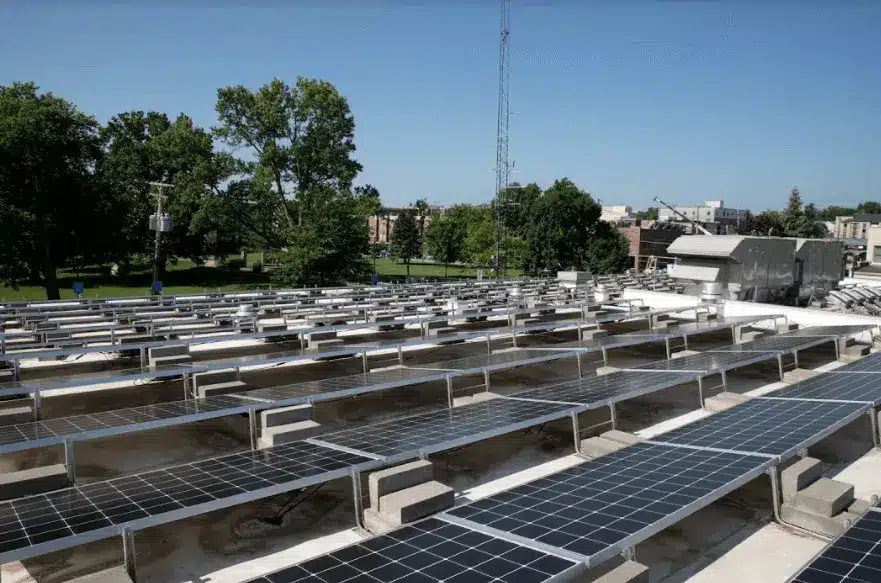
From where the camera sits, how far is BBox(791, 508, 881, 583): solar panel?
219 inches

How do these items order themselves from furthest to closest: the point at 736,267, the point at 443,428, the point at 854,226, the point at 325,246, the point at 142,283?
the point at 854,226, the point at 142,283, the point at 325,246, the point at 736,267, the point at 443,428

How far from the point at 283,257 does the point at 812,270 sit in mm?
34760

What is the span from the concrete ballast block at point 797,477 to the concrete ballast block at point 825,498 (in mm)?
67

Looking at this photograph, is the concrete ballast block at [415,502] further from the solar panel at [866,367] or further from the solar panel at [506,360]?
the solar panel at [866,367]

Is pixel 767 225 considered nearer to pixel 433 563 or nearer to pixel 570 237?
pixel 570 237

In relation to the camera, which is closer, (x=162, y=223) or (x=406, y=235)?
(x=162, y=223)

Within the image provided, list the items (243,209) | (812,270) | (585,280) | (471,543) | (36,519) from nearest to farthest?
(471,543), (36,519), (812,270), (585,280), (243,209)

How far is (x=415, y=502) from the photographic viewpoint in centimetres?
748

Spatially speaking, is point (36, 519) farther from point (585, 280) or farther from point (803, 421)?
point (585, 280)

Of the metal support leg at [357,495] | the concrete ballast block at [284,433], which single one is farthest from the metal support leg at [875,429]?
the concrete ballast block at [284,433]

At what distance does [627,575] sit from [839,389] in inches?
388

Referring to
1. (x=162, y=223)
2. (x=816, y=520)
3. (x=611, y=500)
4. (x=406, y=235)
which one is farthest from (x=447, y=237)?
(x=611, y=500)

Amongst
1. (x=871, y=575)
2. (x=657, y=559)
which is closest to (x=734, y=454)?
(x=657, y=559)

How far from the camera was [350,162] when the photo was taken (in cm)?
5997
